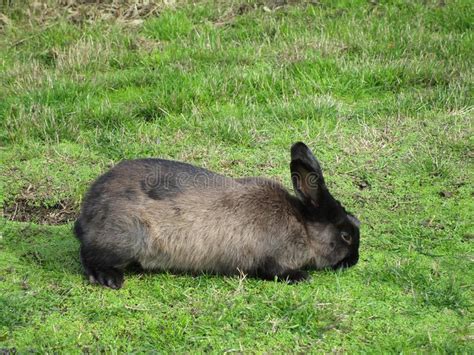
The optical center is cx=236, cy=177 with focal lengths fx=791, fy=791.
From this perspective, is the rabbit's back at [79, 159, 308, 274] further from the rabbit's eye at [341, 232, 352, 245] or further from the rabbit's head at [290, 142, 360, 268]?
the rabbit's eye at [341, 232, 352, 245]

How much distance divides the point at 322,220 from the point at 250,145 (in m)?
1.95

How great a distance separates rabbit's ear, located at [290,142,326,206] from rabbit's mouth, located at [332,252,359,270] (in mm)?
398

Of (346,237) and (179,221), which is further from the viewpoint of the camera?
(346,237)

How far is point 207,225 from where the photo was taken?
16.4ft

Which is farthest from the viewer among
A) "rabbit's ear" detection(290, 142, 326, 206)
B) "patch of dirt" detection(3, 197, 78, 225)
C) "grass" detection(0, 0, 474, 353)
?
"patch of dirt" detection(3, 197, 78, 225)

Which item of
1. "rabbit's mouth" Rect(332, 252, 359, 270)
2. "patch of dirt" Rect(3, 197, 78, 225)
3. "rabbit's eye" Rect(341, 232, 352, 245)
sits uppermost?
"rabbit's eye" Rect(341, 232, 352, 245)

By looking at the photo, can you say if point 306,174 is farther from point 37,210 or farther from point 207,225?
point 37,210

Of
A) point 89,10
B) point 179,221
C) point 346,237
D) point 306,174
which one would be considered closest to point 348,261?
point 346,237

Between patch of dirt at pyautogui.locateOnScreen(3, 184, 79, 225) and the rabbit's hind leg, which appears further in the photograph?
patch of dirt at pyautogui.locateOnScreen(3, 184, 79, 225)

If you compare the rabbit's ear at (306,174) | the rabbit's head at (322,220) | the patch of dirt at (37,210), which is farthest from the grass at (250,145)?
the rabbit's ear at (306,174)

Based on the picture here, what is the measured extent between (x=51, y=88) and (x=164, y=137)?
150 cm

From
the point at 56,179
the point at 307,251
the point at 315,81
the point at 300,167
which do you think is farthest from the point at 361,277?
the point at 315,81

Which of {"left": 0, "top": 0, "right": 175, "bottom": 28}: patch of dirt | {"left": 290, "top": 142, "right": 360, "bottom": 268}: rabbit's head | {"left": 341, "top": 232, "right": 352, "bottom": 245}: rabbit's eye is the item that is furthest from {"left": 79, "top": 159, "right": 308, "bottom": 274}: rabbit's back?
{"left": 0, "top": 0, "right": 175, "bottom": 28}: patch of dirt

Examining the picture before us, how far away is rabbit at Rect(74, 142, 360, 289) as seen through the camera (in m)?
4.92
